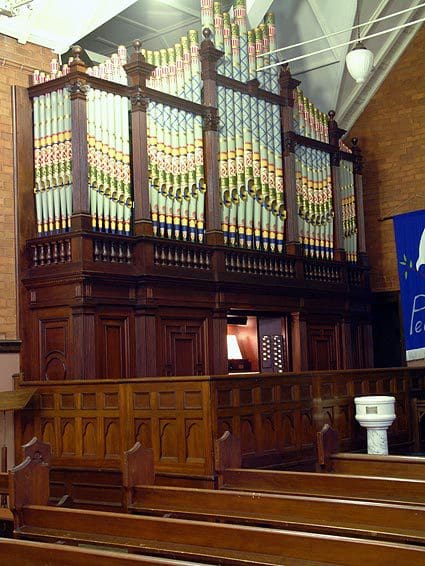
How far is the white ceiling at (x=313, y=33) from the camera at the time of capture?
1268cm

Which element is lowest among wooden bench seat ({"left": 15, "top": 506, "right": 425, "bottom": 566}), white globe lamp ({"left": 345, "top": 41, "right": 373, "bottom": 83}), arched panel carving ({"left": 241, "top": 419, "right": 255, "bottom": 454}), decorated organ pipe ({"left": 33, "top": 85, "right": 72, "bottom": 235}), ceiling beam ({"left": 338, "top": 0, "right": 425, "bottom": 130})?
wooden bench seat ({"left": 15, "top": 506, "right": 425, "bottom": 566})

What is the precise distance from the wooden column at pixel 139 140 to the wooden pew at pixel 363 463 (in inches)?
158

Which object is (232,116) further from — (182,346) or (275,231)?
(182,346)

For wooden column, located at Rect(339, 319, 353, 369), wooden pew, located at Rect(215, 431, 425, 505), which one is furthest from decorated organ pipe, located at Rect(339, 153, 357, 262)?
wooden pew, located at Rect(215, 431, 425, 505)

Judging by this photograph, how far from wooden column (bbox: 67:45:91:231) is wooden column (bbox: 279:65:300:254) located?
11.3ft

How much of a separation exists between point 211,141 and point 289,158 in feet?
5.27

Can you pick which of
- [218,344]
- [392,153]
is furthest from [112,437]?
[392,153]

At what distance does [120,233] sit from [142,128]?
4.10 ft

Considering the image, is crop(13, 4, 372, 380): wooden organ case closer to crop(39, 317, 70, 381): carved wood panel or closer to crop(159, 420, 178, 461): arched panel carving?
crop(39, 317, 70, 381): carved wood panel

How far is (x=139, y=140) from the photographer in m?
10.2

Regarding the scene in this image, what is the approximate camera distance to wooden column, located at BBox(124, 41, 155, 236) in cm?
1008

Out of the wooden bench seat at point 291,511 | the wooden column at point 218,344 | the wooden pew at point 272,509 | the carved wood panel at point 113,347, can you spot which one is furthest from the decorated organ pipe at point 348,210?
the wooden bench seat at point 291,511

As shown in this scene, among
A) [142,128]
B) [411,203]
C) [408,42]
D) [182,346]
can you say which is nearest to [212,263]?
[182,346]

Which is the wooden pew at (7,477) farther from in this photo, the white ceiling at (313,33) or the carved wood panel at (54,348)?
the white ceiling at (313,33)
